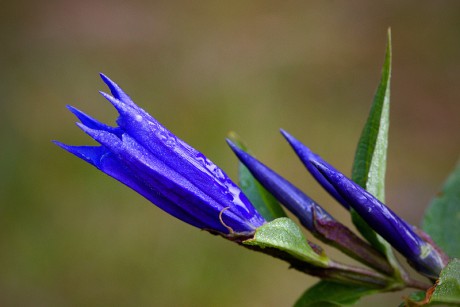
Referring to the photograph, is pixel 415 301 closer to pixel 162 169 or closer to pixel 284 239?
pixel 284 239

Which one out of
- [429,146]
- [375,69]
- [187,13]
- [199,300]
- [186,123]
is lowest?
[199,300]

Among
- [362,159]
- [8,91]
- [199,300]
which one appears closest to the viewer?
[362,159]

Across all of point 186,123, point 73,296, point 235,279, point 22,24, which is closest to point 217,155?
point 186,123

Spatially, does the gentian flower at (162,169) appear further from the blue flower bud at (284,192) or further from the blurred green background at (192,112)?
the blurred green background at (192,112)

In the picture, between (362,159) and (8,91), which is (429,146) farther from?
(362,159)

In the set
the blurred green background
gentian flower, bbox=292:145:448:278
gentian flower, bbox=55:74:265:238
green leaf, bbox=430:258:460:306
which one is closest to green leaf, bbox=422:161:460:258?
gentian flower, bbox=292:145:448:278

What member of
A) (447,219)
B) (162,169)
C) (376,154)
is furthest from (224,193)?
(447,219)

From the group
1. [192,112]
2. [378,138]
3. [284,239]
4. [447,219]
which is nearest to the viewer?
[284,239]
